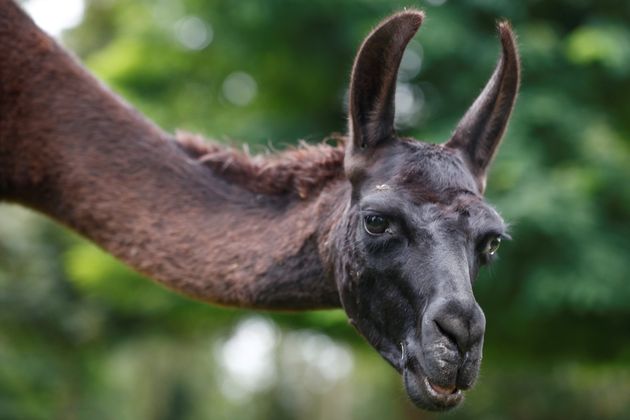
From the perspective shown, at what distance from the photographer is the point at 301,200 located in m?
4.41

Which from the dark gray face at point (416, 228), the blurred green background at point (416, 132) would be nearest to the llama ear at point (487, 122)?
the dark gray face at point (416, 228)

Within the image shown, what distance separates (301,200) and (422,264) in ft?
3.46

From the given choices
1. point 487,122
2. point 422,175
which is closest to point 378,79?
point 422,175

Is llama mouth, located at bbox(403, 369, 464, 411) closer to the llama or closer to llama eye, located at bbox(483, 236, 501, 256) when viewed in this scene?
the llama

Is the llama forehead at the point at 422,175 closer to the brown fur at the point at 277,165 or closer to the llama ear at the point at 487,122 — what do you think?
the llama ear at the point at 487,122

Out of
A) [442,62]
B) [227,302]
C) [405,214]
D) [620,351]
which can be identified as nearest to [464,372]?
[405,214]

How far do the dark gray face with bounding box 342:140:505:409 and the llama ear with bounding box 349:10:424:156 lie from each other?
14cm

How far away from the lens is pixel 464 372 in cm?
335

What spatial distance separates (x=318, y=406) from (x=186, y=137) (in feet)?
119

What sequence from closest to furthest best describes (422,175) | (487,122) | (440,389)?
(440,389) < (422,175) < (487,122)

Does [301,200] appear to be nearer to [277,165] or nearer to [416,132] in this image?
[277,165]

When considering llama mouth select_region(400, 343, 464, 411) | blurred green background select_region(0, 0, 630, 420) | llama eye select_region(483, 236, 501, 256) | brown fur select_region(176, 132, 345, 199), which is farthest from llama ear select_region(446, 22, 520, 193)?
blurred green background select_region(0, 0, 630, 420)

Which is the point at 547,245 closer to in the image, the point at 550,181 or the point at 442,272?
the point at 550,181

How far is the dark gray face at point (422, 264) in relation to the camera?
10.9 feet
